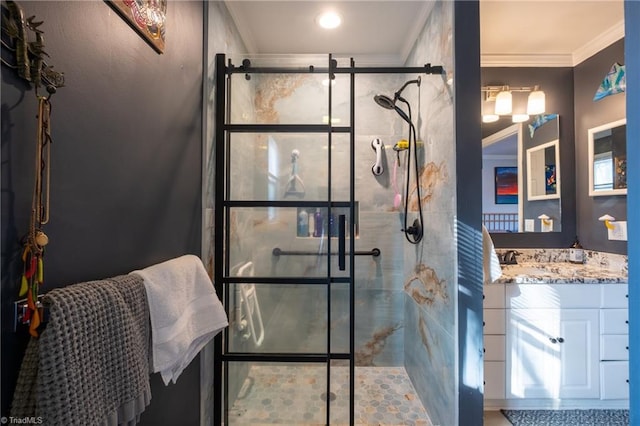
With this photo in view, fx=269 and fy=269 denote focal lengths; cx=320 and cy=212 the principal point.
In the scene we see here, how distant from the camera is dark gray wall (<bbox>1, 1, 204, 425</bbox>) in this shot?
22.3 inches

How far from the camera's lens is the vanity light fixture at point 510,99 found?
7.09 ft

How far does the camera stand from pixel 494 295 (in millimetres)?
1713

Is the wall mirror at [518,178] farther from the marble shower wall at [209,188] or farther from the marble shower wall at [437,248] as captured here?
the marble shower wall at [209,188]

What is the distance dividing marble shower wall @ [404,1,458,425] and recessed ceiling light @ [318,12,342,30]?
0.60 meters

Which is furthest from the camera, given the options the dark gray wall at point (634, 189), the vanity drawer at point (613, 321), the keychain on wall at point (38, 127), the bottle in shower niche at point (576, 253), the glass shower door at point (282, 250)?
the bottle in shower niche at point (576, 253)

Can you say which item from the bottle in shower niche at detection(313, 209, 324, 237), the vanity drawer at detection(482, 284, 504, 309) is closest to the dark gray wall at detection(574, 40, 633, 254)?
the vanity drawer at detection(482, 284, 504, 309)

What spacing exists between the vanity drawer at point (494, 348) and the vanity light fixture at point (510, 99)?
1707 millimetres

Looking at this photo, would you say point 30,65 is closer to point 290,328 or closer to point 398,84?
point 290,328

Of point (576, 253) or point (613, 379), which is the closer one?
point (613, 379)

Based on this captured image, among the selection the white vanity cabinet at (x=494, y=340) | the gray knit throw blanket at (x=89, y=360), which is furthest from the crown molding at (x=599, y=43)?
the gray knit throw blanket at (x=89, y=360)

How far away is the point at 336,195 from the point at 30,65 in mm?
1276

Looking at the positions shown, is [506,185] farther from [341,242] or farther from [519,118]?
[341,242]

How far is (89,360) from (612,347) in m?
2.63

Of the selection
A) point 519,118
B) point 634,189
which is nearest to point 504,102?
point 519,118
